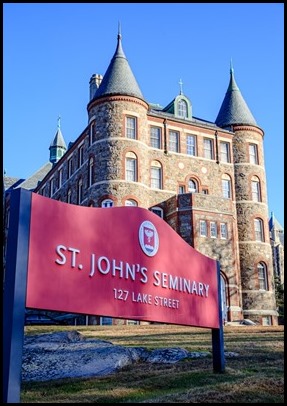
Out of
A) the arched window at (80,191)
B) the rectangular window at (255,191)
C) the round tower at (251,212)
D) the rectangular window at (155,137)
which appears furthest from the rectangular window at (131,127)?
the rectangular window at (255,191)

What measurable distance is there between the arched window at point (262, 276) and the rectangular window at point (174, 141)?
34.2 feet

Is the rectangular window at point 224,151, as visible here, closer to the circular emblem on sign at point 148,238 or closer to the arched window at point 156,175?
the arched window at point 156,175

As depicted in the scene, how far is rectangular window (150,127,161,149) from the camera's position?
1452 inches

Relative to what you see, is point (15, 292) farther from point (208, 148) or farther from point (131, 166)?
point (208, 148)

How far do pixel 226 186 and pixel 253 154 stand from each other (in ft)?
11.9

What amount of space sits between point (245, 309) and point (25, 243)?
31.2m

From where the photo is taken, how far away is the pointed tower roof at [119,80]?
115 feet

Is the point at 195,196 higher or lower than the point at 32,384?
higher

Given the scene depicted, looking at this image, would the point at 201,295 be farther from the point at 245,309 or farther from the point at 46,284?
the point at 245,309

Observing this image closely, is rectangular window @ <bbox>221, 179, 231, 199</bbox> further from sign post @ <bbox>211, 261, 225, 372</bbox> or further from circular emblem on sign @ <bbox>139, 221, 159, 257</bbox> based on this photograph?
circular emblem on sign @ <bbox>139, 221, 159, 257</bbox>

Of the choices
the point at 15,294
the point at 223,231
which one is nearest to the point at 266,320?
the point at 223,231

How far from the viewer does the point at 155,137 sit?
37.1m

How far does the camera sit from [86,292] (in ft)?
25.3

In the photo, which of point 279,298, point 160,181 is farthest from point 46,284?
point 279,298
